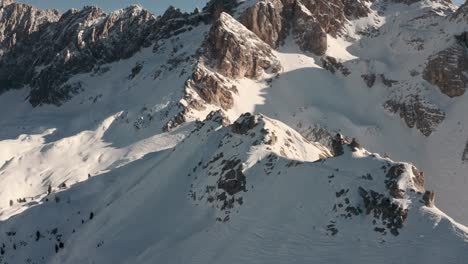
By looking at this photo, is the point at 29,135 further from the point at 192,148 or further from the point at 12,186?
the point at 192,148

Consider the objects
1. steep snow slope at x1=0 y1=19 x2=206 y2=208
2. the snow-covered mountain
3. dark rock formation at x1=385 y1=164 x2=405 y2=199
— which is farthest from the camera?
steep snow slope at x1=0 y1=19 x2=206 y2=208

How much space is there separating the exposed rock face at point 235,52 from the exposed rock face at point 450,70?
31.4 meters

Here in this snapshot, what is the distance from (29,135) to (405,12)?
9375cm

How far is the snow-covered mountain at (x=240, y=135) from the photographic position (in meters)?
46.9

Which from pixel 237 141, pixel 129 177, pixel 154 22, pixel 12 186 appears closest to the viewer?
pixel 237 141

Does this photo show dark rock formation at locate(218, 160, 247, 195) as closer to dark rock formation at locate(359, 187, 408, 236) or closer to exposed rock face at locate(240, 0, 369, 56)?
dark rock formation at locate(359, 187, 408, 236)

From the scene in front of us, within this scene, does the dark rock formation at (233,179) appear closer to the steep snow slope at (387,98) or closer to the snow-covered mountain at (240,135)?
the snow-covered mountain at (240,135)

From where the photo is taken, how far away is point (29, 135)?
122m

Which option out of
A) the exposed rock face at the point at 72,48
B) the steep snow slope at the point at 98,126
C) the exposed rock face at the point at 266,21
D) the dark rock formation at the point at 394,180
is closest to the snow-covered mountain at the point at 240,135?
the dark rock formation at the point at 394,180

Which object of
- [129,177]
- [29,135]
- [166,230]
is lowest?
[29,135]

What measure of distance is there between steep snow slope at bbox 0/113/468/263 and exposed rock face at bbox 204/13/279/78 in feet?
151

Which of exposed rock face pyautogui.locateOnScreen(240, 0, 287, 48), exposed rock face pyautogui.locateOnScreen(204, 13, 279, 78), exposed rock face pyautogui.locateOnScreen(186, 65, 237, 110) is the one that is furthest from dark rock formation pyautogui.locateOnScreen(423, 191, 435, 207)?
exposed rock face pyautogui.locateOnScreen(240, 0, 287, 48)

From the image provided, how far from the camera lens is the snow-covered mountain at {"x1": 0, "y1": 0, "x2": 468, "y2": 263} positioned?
154ft

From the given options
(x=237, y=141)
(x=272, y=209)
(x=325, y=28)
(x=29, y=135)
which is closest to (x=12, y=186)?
(x=29, y=135)
